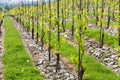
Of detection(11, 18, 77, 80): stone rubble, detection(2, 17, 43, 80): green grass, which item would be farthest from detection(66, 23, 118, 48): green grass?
detection(2, 17, 43, 80): green grass

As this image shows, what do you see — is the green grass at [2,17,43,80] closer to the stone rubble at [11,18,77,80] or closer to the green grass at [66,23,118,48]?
the stone rubble at [11,18,77,80]

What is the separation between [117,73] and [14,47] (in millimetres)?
17886

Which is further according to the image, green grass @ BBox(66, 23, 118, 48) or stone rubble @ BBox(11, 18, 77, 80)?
green grass @ BBox(66, 23, 118, 48)

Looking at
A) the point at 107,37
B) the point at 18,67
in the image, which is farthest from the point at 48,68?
the point at 107,37

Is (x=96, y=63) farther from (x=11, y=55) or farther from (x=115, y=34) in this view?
(x=115, y=34)

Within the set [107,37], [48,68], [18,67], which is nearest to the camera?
[48,68]

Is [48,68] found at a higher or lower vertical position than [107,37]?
lower

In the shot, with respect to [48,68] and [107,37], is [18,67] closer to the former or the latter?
[48,68]

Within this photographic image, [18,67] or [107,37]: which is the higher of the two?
[107,37]

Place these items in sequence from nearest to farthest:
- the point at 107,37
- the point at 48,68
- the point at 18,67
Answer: the point at 48,68, the point at 18,67, the point at 107,37

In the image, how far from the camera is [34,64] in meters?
33.3

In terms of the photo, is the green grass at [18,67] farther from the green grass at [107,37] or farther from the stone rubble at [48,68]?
the green grass at [107,37]

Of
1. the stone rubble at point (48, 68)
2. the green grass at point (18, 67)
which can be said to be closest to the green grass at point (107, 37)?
the stone rubble at point (48, 68)

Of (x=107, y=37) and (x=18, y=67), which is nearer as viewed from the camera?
(x=18, y=67)
